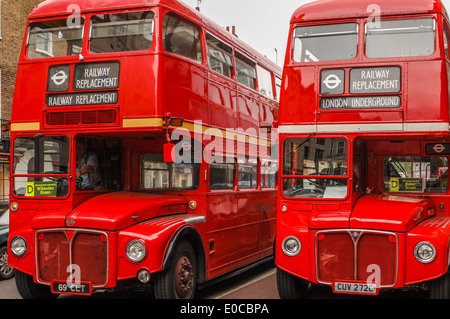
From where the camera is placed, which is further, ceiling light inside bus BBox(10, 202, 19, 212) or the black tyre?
the black tyre

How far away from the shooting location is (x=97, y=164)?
318 inches

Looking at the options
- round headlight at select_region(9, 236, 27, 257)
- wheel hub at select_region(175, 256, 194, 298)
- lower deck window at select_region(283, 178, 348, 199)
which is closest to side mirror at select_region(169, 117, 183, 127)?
lower deck window at select_region(283, 178, 348, 199)

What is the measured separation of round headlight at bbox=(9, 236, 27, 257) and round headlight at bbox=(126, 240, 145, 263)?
4.88ft

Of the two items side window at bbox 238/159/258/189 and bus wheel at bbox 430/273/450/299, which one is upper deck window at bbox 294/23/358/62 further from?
bus wheel at bbox 430/273/450/299

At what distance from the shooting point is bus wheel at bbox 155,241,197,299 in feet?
23.1

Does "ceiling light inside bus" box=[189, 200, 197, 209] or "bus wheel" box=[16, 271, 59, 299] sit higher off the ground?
"ceiling light inside bus" box=[189, 200, 197, 209]

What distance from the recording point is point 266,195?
11016mm

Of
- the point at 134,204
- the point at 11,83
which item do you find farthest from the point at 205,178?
the point at 11,83

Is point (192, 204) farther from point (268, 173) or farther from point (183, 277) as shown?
point (268, 173)

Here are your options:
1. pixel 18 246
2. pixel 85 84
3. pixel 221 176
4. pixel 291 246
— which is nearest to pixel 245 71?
pixel 221 176

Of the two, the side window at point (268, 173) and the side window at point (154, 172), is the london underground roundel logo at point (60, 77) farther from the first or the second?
the side window at point (268, 173)

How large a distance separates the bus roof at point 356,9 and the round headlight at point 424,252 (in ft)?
9.84

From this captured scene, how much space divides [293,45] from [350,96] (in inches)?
42.6

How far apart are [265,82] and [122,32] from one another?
15.0 feet
